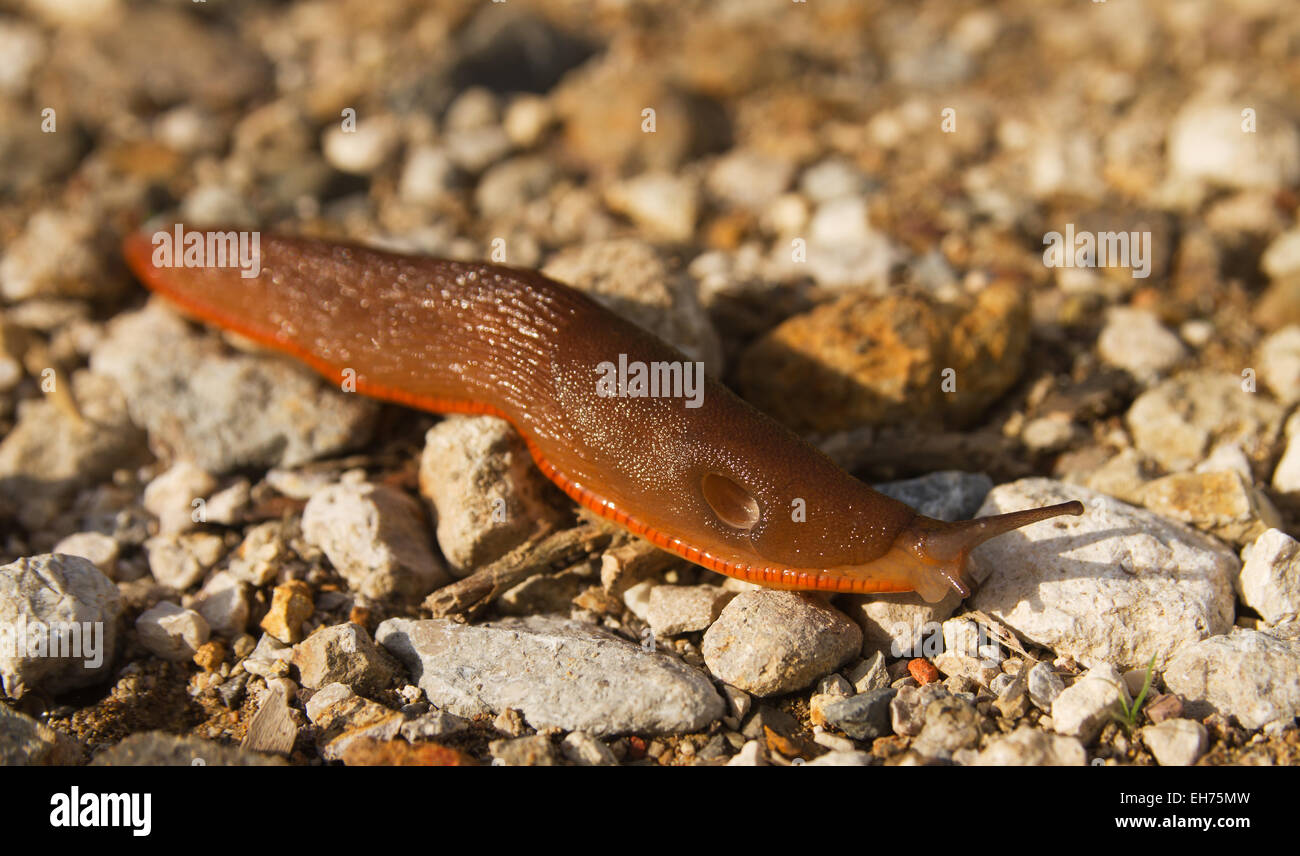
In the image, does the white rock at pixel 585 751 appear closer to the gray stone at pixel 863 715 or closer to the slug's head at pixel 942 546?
the gray stone at pixel 863 715

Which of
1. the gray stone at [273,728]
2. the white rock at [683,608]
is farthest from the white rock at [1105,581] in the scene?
the gray stone at [273,728]

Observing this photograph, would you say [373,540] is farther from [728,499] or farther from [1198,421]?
[1198,421]

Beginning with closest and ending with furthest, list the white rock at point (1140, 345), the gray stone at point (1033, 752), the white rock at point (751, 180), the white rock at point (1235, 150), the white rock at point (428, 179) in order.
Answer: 1. the gray stone at point (1033, 752)
2. the white rock at point (1140, 345)
3. the white rock at point (1235, 150)
4. the white rock at point (751, 180)
5. the white rock at point (428, 179)

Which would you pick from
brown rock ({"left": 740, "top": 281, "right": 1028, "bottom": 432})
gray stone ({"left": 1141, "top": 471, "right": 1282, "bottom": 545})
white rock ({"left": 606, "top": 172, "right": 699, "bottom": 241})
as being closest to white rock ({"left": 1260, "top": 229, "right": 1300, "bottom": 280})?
brown rock ({"left": 740, "top": 281, "right": 1028, "bottom": 432})

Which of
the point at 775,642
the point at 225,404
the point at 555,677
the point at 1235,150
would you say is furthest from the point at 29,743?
the point at 1235,150
